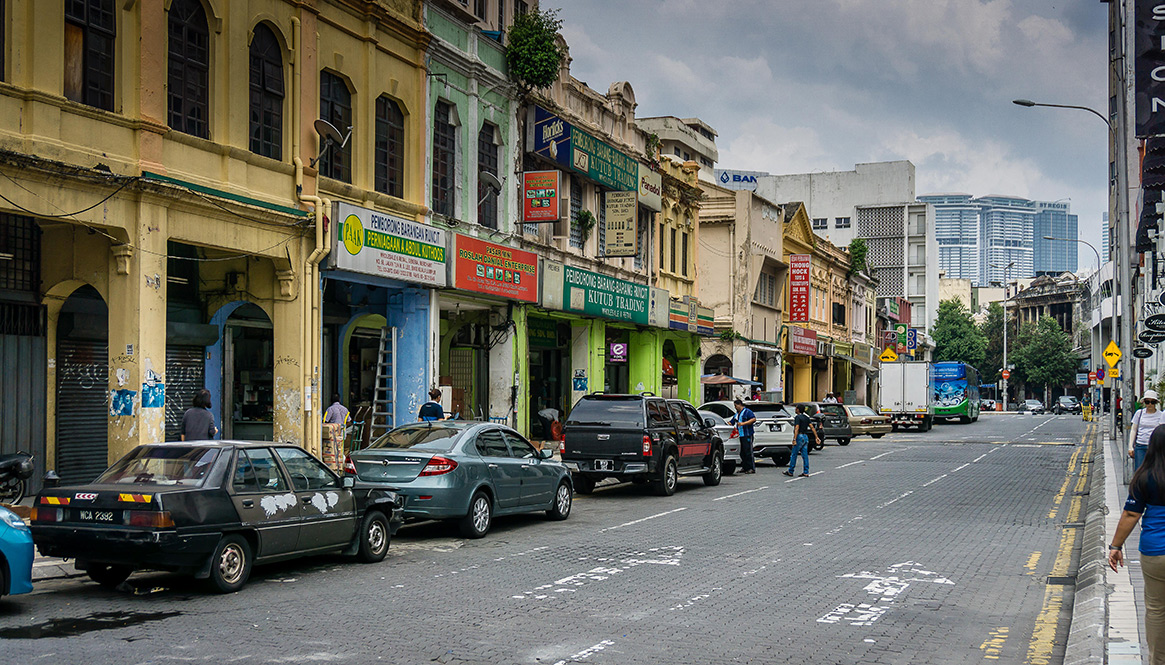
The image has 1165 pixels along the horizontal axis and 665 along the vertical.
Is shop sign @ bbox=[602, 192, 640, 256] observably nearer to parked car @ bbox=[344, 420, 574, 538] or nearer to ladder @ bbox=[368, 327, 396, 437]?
ladder @ bbox=[368, 327, 396, 437]

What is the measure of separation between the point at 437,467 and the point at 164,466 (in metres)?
→ 3.96

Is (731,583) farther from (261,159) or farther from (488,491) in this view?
(261,159)

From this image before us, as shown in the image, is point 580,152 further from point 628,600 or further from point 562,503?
point 628,600

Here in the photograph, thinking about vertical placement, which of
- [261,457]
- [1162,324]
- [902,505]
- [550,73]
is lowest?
[902,505]

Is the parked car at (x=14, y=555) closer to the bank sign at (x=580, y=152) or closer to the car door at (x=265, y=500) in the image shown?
the car door at (x=265, y=500)

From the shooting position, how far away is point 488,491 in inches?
551

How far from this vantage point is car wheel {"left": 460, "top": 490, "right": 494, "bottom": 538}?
13500 millimetres

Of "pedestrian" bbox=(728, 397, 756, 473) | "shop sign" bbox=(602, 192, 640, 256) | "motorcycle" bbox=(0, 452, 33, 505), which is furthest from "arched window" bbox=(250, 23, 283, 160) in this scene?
"shop sign" bbox=(602, 192, 640, 256)

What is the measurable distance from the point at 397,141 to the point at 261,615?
49.9 feet

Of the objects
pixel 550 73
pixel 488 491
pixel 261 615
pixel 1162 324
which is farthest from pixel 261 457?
pixel 550 73

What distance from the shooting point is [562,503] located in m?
15.9

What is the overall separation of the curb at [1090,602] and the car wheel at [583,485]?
335 inches

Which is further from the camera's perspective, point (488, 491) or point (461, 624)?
point (488, 491)

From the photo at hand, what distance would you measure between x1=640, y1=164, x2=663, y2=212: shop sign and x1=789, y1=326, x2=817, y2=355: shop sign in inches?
735
